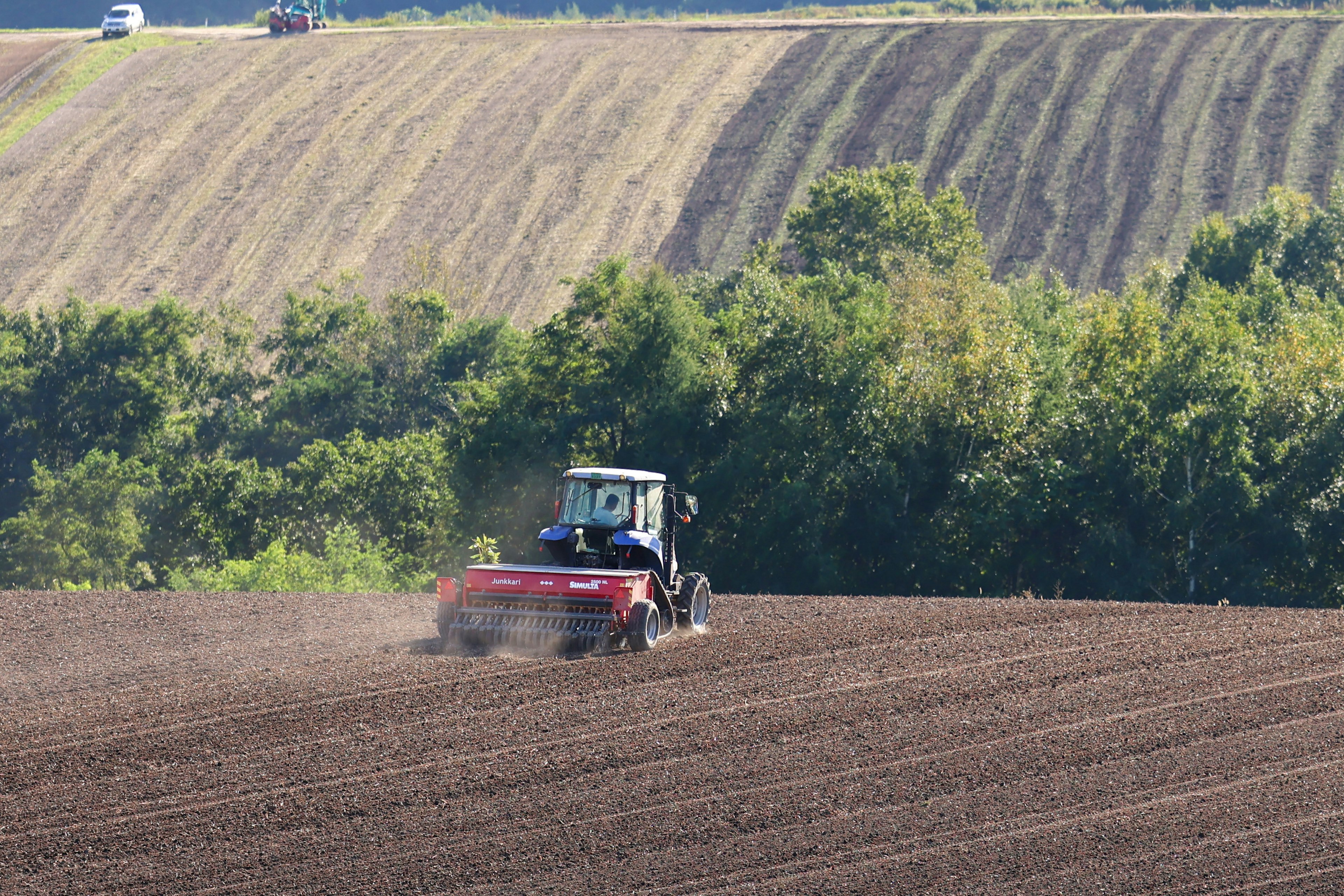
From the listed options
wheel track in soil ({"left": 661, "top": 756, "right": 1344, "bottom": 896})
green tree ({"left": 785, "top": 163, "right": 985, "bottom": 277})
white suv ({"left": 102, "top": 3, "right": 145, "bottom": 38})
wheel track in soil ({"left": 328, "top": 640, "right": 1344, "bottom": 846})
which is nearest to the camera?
wheel track in soil ({"left": 661, "top": 756, "right": 1344, "bottom": 896})

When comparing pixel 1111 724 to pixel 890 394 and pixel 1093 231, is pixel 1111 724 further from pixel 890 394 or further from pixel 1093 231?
pixel 1093 231

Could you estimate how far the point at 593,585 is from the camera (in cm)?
1800

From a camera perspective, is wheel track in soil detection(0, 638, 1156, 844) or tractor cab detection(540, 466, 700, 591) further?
tractor cab detection(540, 466, 700, 591)

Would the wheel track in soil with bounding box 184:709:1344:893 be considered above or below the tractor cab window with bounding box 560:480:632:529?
below

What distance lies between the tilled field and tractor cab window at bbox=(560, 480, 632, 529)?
1.98 meters

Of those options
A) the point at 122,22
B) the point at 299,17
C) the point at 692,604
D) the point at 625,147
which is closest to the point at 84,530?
the point at 692,604

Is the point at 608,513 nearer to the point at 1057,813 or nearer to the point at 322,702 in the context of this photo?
the point at 322,702

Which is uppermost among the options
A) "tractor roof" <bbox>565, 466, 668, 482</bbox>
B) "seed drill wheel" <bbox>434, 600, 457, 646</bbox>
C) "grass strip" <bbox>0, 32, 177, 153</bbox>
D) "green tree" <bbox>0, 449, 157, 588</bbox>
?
"grass strip" <bbox>0, 32, 177, 153</bbox>

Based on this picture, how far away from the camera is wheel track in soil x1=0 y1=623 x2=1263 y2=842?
12.8 m

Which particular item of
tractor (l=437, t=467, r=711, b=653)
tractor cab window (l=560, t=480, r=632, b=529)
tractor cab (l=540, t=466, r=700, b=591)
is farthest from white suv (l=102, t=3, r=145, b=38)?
Answer: tractor (l=437, t=467, r=711, b=653)

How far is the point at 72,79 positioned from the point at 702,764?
Answer: 2906 inches

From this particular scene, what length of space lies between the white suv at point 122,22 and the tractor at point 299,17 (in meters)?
8.50

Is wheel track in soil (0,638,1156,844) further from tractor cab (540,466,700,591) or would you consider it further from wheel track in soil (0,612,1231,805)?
tractor cab (540,466,700,591)

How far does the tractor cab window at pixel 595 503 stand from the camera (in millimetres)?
19359
